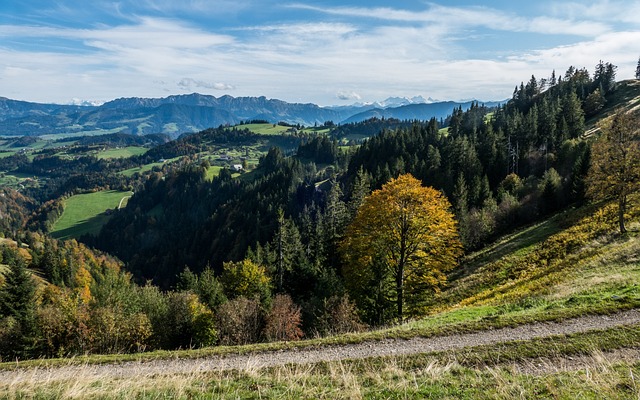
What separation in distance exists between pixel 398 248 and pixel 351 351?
56.3 ft

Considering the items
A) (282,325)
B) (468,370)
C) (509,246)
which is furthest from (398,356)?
(509,246)

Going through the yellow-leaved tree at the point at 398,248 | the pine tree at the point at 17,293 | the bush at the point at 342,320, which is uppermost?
the yellow-leaved tree at the point at 398,248

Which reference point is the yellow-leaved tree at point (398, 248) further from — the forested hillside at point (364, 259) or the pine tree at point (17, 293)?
the pine tree at point (17, 293)

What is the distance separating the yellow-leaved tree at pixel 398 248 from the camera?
30.0 m

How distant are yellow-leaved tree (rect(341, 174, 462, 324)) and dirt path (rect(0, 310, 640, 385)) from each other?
560 inches

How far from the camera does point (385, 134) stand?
478ft

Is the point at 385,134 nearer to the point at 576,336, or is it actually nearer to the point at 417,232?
the point at 417,232

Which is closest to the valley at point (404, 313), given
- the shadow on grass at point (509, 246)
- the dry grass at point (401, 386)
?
the dry grass at point (401, 386)

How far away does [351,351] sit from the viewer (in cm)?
1603

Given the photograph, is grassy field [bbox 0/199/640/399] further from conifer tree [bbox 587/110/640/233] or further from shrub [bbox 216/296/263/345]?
conifer tree [bbox 587/110/640/233]

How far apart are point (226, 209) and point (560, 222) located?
15352 centimetres

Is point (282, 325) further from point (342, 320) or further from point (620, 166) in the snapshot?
point (620, 166)

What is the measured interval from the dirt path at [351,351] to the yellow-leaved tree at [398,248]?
46.7 ft

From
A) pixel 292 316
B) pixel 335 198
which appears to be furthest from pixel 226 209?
pixel 292 316
